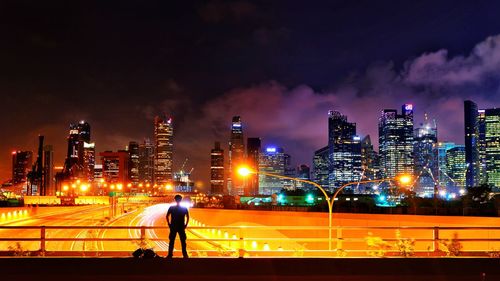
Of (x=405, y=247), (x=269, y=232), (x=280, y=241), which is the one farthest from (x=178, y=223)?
(x=269, y=232)

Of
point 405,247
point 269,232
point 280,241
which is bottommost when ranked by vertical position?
point 269,232

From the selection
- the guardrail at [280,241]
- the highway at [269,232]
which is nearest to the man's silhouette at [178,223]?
the guardrail at [280,241]

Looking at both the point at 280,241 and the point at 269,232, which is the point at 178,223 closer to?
the point at 280,241

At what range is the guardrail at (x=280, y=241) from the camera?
18.9m

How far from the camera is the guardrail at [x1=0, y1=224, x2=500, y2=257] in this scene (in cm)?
1892

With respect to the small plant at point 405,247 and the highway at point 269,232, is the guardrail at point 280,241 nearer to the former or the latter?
the small plant at point 405,247

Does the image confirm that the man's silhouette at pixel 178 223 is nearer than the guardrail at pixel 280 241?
Yes

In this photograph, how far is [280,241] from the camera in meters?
57.9

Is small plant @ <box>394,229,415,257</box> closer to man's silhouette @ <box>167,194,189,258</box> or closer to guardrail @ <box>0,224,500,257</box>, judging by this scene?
guardrail @ <box>0,224,500,257</box>

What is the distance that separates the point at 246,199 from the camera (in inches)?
6964

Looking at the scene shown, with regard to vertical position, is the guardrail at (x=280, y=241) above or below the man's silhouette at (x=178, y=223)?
below
